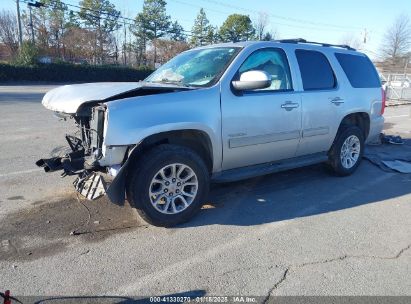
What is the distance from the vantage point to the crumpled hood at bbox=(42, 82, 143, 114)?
12.3ft

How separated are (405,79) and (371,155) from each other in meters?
20.7

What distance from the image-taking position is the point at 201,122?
13.2ft

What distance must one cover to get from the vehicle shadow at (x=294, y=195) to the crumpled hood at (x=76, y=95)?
5.34ft

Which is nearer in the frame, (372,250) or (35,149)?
(372,250)

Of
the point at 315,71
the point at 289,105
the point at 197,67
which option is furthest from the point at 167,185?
the point at 315,71

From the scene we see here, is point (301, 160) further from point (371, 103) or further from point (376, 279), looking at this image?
point (376, 279)

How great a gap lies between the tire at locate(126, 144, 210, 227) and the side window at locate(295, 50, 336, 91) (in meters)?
2.08

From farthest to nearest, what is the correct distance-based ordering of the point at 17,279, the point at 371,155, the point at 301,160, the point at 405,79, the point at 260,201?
1. the point at 405,79
2. the point at 371,155
3. the point at 301,160
4. the point at 260,201
5. the point at 17,279

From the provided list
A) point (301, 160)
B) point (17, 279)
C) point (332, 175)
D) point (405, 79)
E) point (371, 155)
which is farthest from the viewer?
point (405, 79)

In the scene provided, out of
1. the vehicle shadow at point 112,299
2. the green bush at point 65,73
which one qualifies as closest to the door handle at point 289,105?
the vehicle shadow at point 112,299

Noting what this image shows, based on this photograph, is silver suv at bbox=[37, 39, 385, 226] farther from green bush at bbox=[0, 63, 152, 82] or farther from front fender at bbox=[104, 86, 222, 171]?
green bush at bbox=[0, 63, 152, 82]

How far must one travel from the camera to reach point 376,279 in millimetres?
3176

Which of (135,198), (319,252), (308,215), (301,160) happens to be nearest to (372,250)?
(319,252)

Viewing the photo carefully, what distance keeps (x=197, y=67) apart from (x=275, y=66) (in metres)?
1.03
